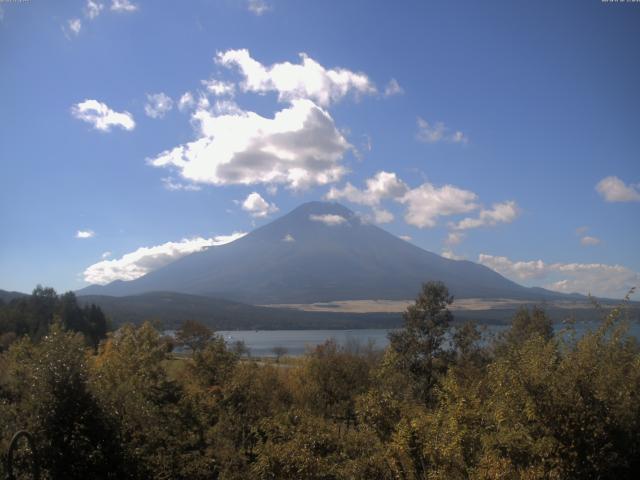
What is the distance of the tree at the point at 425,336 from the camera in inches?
1192

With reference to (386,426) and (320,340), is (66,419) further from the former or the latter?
(320,340)

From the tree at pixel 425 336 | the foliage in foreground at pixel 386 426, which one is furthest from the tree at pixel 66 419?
the tree at pixel 425 336

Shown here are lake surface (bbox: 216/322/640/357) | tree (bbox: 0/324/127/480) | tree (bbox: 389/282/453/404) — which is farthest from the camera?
tree (bbox: 389/282/453/404)

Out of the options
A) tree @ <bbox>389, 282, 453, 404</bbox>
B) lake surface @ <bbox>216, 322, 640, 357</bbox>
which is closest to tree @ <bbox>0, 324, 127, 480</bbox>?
lake surface @ <bbox>216, 322, 640, 357</bbox>

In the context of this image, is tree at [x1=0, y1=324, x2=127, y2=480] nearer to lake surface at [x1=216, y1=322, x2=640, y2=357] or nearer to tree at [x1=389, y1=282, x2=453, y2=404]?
lake surface at [x1=216, y1=322, x2=640, y2=357]

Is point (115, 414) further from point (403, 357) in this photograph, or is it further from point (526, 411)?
point (403, 357)

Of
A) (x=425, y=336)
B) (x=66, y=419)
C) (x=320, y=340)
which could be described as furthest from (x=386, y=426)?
(x=320, y=340)

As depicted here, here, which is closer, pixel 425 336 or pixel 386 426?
pixel 386 426

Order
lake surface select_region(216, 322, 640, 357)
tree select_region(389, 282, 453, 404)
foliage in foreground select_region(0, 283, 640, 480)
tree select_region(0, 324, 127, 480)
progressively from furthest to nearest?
tree select_region(389, 282, 453, 404)
lake surface select_region(216, 322, 640, 357)
tree select_region(0, 324, 127, 480)
foliage in foreground select_region(0, 283, 640, 480)

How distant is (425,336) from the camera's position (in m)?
31.5

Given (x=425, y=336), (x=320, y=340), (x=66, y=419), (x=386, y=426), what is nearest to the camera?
(x=66, y=419)

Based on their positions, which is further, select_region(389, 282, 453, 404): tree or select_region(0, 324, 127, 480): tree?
select_region(389, 282, 453, 404): tree

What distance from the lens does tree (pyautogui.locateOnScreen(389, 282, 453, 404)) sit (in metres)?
30.3

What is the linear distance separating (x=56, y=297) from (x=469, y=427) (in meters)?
96.8
